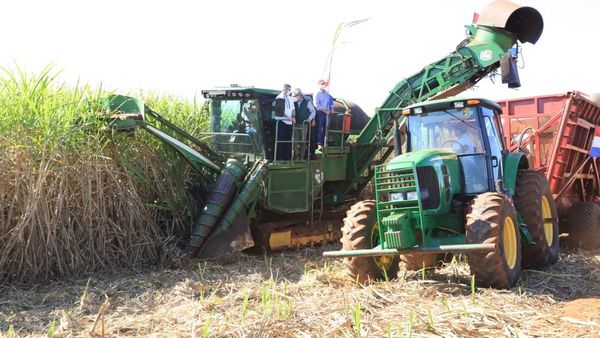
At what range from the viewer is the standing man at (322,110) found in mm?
9008

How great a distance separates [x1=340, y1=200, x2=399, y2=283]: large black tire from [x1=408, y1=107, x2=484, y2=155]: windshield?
0.92 meters

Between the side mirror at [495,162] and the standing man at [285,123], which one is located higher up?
the standing man at [285,123]

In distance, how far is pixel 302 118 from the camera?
28.8 ft

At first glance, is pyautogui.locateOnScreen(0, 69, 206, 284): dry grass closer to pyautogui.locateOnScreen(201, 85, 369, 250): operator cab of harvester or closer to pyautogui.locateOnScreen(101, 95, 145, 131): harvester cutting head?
pyautogui.locateOnScreen(101, 95, 145, 131): harvester cutting head

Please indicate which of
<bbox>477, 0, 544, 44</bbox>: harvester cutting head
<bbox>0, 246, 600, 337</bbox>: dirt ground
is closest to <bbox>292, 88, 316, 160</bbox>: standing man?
<bbox>0, 246, 600, 337</bbox>: dirt ground

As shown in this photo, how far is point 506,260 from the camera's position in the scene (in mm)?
5410

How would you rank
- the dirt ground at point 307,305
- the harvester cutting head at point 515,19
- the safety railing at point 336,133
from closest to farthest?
the dirt ground at point 307,305
the harvester cutting head at point 515,19
the safety railing at point 336,133

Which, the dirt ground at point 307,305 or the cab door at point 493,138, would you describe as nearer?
the dirt ground at point 307,305

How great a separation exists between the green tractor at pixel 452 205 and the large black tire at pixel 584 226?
1607 mm

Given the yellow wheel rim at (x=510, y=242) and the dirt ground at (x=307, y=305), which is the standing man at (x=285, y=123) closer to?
the dirt ground at (x=307, y=305)

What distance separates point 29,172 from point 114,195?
1.05m

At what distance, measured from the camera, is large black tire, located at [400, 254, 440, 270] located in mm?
6285

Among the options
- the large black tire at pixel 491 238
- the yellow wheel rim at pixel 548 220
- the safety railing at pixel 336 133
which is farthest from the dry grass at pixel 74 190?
the yellow wheel rim at pixel 548 220

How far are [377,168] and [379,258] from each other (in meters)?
0.86
